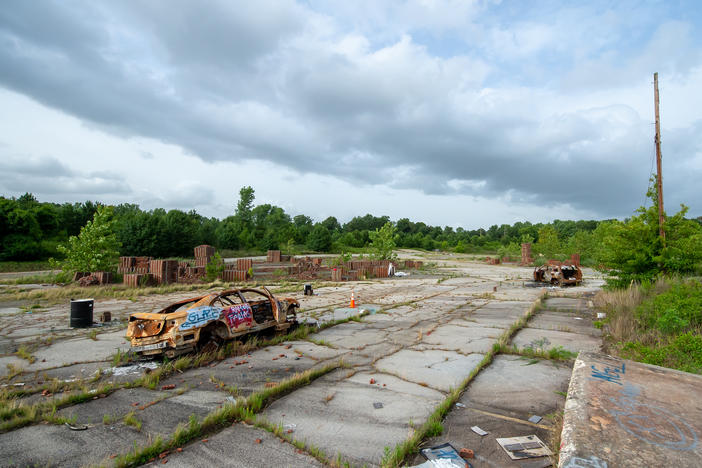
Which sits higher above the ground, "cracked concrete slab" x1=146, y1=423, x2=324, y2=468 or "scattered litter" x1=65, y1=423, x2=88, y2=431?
"scattered litter" x1=65, y1=423, x2=88, y2=431

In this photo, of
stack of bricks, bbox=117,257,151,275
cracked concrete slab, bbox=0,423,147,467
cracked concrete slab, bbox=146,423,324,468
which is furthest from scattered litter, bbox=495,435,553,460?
stack of bricks, bbox=117,257,151,275

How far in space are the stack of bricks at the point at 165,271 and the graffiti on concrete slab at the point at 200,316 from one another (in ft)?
52.6

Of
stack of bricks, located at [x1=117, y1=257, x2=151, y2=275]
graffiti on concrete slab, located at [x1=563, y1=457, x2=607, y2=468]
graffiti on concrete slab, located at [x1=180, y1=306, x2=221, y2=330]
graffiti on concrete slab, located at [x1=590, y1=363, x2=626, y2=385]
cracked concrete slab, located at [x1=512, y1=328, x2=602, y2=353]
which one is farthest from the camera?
stack of bricks, located at [x1=117, y1=257, x2=151, y2=275]

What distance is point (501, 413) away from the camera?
4.40 metres

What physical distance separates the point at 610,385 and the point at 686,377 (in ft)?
3.71

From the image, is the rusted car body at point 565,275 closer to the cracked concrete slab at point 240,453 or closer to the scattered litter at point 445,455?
the scattered litter at point 445,455

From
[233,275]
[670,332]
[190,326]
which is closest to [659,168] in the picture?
[670,332]

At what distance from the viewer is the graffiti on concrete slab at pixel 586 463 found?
108 inches

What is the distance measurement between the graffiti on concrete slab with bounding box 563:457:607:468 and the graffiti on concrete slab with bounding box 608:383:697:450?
25.9 inches

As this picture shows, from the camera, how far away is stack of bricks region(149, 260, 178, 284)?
2067 cm

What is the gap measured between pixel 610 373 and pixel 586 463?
234cm

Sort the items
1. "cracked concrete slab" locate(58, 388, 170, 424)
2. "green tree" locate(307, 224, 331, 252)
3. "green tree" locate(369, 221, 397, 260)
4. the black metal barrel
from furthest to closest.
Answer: "green tree" locate(307, 224, 331, 252)
"green tree" locate(369, 221, 397, 260)
the black metal barrel
"cracked concrete slab" locate(58, 388, 170, 424)

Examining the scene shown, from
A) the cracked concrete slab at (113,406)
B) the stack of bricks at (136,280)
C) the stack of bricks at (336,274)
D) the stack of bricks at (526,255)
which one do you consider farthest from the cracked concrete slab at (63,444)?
the stack of bricks at (526,255)

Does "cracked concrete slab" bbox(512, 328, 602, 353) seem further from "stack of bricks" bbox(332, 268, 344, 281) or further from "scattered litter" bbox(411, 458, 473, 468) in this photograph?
"stack of bricks" bbox(332, 268, 344, 281)
